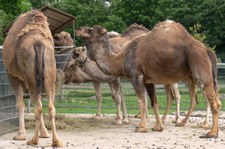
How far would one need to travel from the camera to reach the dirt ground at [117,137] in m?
9.77

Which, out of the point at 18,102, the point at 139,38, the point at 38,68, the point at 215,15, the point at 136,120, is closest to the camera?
the point at 38,68

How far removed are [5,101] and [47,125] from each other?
114 centimetres

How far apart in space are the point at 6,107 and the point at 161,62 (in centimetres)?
324

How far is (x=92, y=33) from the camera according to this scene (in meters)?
12.9

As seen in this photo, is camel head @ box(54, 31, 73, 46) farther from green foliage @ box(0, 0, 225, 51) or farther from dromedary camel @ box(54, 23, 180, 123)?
green foliage @ box(0, 0, 225, 51)

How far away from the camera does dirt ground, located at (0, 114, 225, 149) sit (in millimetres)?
9773

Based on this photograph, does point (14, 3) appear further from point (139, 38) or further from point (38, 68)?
point (38, 68)

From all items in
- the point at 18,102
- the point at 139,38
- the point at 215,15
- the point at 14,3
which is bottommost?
the point at 18,102

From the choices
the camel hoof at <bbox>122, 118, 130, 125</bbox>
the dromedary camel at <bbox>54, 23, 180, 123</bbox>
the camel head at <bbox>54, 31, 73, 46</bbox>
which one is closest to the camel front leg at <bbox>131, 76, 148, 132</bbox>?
the dromedary camel at <bbox>54, 23, 180, 123</bbox>

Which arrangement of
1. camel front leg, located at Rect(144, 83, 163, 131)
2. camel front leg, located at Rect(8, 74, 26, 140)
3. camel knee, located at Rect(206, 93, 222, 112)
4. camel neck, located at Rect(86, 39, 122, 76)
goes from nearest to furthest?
1. camel front leg, located at Rect(8, 74, 26, 140)
2. camel knee, located at Rect(206, 93, 222, 112)
3. camel front leg, located at Rect(144, 83, 163, 131)
4. camel neck, located at Rect(86, 39, 122, 76)

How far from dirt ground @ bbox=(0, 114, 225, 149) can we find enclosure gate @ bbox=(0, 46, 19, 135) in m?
0.27

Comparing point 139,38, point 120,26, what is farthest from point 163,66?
point 120,26

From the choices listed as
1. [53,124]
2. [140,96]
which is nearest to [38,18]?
[53,124]

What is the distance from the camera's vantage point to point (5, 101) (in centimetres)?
1161
